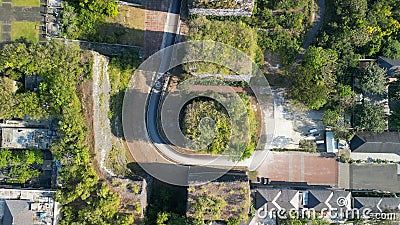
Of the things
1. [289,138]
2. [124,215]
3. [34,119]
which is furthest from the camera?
[289,138]

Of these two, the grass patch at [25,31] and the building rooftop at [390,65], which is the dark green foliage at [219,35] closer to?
the building rooftop at [390,65]

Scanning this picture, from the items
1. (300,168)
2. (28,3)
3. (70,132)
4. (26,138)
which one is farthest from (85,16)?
(300,168)

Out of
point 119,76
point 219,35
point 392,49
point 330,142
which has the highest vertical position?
point 219,35

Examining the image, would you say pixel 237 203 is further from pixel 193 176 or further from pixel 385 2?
pixel 385 2

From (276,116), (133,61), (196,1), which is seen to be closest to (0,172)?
(133,61)

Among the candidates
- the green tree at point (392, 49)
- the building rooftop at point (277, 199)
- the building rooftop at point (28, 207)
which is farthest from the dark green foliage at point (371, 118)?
the building rooftop at point (28, 207)

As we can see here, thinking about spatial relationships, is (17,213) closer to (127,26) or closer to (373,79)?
(127,26)
